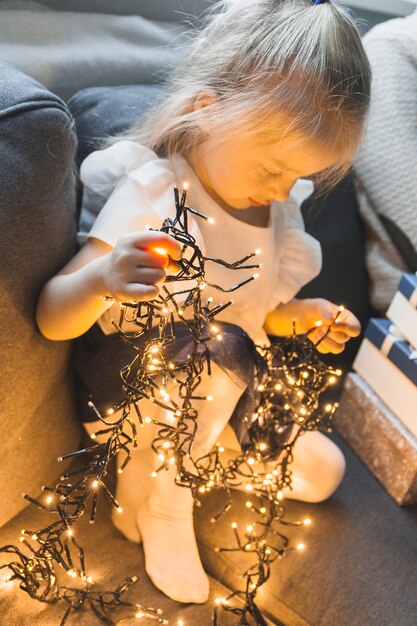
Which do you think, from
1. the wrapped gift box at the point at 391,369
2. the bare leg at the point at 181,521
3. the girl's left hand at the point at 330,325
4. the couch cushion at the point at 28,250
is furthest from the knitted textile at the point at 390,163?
the couch cushion at the point at 28,250

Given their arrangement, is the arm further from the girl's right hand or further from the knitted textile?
the knitted textile

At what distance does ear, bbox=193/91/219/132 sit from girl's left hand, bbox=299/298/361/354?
31cm

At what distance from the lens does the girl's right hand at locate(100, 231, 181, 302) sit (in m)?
0.61

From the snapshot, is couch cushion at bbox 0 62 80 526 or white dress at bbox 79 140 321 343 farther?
white dress at bbox 79 140 321 343

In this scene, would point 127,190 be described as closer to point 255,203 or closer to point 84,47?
point 255,203

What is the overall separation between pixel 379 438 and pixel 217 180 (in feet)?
1.62

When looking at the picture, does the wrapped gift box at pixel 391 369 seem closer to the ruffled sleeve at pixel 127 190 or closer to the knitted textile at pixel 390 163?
the knitted textile at pixel 390 163

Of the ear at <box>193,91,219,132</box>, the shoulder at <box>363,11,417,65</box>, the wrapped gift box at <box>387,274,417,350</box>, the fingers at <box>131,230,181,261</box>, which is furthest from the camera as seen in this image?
the shoulder at <box>363,11,417,65</box>

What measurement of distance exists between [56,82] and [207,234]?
0.38 metres

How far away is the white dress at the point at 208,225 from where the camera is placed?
2.65 feet

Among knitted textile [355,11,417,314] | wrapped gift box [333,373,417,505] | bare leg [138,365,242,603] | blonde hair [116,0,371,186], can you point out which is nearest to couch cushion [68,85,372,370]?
knitted textile [355,11,417,314]

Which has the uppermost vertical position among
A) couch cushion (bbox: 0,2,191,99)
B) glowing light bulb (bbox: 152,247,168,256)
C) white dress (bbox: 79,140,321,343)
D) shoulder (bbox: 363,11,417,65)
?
shoulder (bbox: 363,11,417,65)

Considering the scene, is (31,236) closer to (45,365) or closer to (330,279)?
(45,365)

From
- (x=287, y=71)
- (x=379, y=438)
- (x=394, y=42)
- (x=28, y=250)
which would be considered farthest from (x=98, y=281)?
(x=394, y=42)
